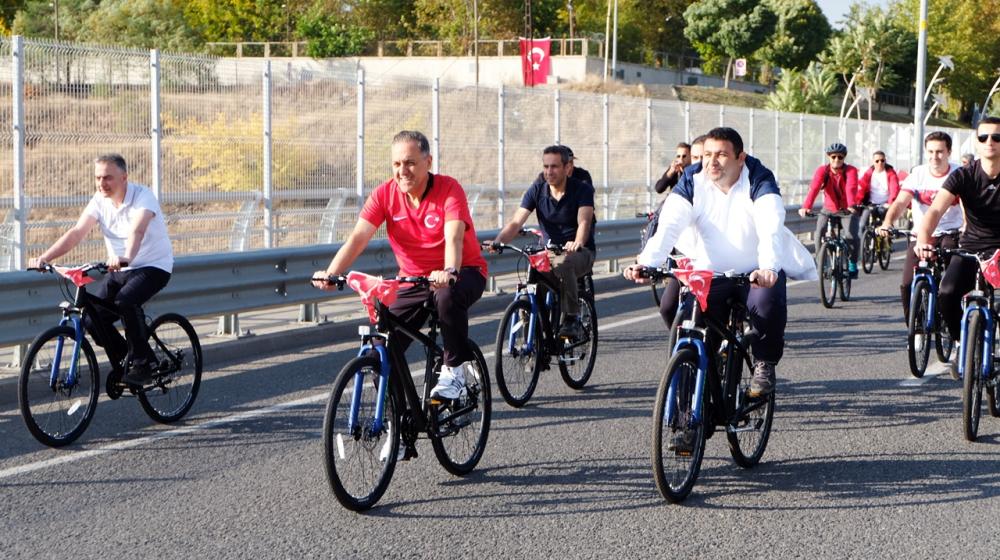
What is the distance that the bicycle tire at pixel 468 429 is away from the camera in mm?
6648

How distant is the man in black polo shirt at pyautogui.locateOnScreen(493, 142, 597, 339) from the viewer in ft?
31.3

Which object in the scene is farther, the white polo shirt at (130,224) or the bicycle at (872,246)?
the bicycle at (872,246)

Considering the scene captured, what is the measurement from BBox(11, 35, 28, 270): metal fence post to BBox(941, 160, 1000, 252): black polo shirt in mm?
6782

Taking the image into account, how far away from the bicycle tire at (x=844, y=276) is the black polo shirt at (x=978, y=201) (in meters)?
7.16

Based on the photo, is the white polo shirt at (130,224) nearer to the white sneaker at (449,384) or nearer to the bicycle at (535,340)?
the bicycle at (535,340)

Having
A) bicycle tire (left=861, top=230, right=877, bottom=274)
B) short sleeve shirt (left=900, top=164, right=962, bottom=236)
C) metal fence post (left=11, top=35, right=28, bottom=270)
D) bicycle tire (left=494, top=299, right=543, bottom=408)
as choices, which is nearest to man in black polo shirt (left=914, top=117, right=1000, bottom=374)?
short sleeve shirt (left=900, top=164, right=962, bottom=236)

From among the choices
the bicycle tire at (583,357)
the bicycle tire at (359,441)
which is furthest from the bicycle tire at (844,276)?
the bicycle tire at (359,441)

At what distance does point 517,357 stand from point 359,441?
2.94m

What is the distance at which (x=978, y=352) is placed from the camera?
7656mm

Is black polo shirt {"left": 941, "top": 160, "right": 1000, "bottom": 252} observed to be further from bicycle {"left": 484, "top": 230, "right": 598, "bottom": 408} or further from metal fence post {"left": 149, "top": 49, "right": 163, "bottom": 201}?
metal fence post {"left": 149, "top": 49, "right": 163, "bottom": 201}

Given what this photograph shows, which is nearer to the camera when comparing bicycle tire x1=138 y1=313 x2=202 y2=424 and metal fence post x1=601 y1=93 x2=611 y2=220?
bicycle tire x1=138 y1=313 x2=202 y2=424

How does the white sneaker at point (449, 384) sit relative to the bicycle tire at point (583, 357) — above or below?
above

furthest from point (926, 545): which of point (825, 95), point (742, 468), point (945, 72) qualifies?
point (945, 72)

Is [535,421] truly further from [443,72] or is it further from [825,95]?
[825,95]
